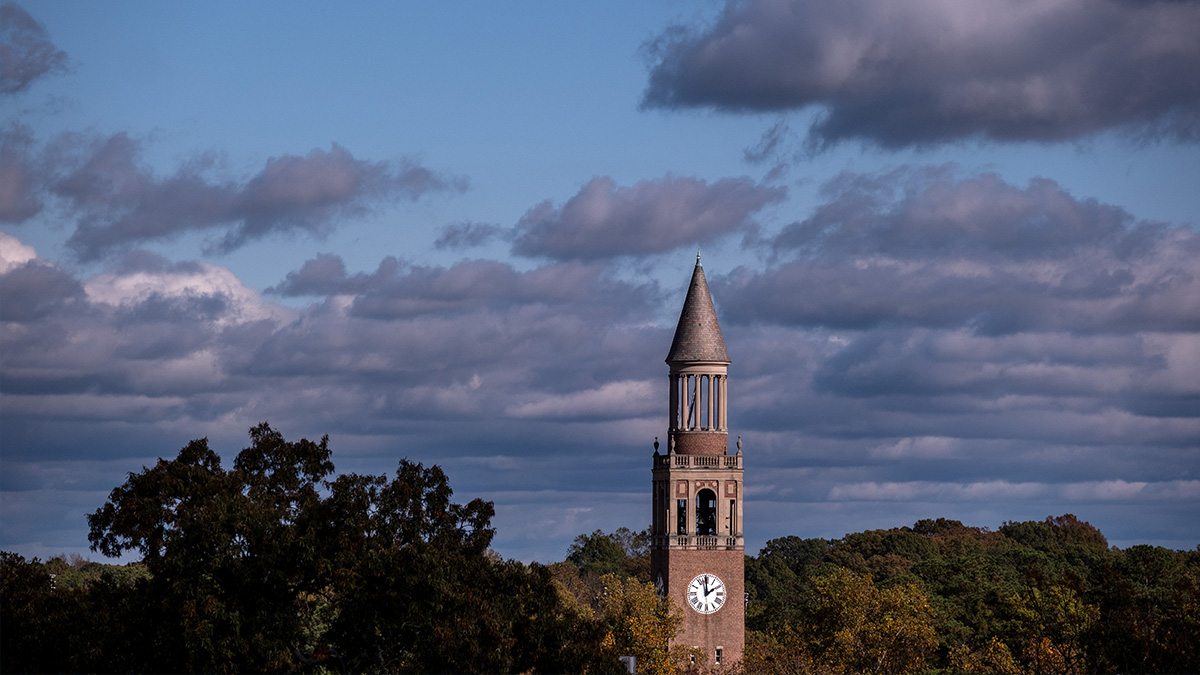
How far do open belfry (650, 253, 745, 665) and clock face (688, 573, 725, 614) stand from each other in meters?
0.04

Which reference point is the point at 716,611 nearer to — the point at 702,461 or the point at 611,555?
the point at 702,461

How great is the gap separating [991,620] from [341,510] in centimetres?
5275

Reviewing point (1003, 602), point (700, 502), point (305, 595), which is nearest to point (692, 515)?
point (700, 502)

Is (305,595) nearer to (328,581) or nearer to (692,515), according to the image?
(328,581)

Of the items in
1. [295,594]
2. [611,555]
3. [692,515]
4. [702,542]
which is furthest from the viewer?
[611,555]

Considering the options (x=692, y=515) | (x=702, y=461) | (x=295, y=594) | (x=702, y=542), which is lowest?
(x=295, y=594)

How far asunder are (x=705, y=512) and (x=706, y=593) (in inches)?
153

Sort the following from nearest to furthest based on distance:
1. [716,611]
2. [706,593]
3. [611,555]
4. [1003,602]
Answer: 1. [716,611]
2. [706,593]
3. [1003,602]
4. [611,555]

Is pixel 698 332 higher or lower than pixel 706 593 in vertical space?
higher

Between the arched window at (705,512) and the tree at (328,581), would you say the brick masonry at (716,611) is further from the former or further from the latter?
the tree at (328,581)

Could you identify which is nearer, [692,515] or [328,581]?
[328,581]

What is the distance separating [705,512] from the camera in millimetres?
82250

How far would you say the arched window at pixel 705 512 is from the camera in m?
81.9

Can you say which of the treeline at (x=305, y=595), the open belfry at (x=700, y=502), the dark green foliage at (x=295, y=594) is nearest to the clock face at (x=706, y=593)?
the open belfry at (x=700, y=502)
